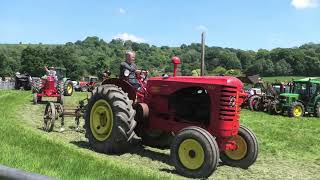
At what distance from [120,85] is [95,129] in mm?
988

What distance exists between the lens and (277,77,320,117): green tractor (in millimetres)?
24922

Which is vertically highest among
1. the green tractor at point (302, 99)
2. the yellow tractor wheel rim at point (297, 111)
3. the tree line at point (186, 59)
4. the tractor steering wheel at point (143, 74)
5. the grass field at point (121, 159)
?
the tree line at point (186, 59)

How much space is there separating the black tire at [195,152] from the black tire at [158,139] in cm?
157

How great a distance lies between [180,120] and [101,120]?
5.81 ft

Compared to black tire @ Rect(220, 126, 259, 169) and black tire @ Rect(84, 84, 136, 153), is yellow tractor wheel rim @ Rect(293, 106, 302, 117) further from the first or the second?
black tire @ Rect(84, 84, 136, 153)

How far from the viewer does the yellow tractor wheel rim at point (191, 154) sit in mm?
7840

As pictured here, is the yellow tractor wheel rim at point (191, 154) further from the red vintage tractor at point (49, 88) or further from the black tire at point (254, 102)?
the black tire at point (254, 102)

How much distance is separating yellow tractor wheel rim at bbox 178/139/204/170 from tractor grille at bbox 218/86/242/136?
0.55 metres

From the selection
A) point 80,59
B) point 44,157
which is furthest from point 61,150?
point 80,59

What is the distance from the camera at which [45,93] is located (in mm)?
24109

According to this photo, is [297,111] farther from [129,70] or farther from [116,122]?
[116,122]

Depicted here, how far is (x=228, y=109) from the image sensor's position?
26.6 ft

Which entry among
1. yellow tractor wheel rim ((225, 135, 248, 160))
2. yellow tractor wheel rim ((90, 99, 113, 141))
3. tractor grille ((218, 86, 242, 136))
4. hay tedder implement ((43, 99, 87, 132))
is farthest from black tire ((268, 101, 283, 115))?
tractor grille ((218, 86, 242, 136))

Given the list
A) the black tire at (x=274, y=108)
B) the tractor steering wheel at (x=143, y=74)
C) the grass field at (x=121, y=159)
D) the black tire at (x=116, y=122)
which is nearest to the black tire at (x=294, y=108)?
the black tire at (x=274, y=108)
